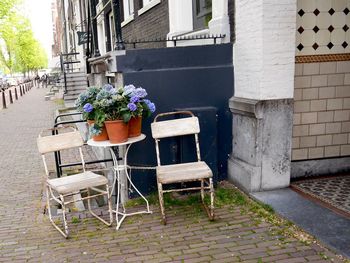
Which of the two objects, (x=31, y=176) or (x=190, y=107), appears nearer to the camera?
(x=190, y=107)

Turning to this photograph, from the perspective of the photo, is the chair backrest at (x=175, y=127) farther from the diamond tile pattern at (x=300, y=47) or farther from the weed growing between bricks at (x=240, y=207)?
the diamond tile pattern at (x=300, y=47)

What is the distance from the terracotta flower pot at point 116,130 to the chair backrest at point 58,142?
25.7 inches

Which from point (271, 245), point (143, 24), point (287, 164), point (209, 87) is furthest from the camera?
point (143, 24)

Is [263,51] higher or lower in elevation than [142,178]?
higher

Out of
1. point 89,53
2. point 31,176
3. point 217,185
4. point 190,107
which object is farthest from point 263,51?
point 89,53

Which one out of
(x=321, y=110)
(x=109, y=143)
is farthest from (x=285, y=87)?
(x=109, y=143)

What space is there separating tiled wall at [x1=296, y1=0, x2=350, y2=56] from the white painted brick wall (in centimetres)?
42

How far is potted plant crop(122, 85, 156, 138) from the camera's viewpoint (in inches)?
174

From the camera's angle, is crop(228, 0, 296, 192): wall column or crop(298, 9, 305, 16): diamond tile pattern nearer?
crop(228, 0, 296, 192): wall column

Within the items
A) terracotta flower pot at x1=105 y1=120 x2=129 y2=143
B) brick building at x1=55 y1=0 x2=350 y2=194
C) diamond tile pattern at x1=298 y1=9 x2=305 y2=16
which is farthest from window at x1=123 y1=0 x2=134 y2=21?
terracotta flower pot at x1=105 y1=120 x2=129 y2=143

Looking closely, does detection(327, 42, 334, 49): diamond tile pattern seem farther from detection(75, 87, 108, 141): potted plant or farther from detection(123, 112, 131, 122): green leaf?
detection(75, 87, 108, 141): potted plant

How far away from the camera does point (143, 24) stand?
991cm

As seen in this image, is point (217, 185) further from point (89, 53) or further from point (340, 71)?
point (89, 53)

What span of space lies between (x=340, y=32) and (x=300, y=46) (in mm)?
622
